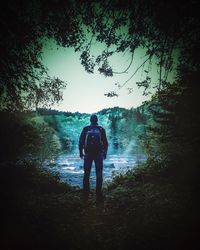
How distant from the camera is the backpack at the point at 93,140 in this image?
8.48 meters

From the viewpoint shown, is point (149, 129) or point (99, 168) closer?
point (99, 168)

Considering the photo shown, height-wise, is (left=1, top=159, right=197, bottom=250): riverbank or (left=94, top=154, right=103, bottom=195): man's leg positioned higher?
(left=94, top=154, right=103, bottom=195): man's leg

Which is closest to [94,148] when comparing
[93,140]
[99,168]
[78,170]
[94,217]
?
[93,140]

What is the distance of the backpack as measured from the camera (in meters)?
8.48

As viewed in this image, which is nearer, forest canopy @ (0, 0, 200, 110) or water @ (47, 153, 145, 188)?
forest canopy @ (0, 0, 200, 110)

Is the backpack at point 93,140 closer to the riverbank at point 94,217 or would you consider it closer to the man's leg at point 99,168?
the man's leg at point 99,168

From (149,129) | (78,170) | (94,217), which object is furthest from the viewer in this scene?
(78,170)

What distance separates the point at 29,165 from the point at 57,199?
13.6 ft

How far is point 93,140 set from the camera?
27.9 feet

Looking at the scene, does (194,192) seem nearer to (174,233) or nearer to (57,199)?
(174,233)

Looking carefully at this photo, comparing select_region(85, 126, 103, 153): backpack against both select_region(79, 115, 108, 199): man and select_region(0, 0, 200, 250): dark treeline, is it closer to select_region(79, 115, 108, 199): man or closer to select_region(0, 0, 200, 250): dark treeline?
select_region(79, 115, 108, 199): man

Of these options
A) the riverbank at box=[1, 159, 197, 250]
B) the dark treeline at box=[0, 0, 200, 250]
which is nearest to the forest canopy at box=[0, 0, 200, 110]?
the dark treeline at box=[0, 0, 200, 250]

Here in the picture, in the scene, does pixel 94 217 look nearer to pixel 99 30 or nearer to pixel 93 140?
pixel 93 140

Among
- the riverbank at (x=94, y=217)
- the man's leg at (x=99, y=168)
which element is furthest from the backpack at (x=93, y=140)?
the riverbank at (x=94, y=217)
